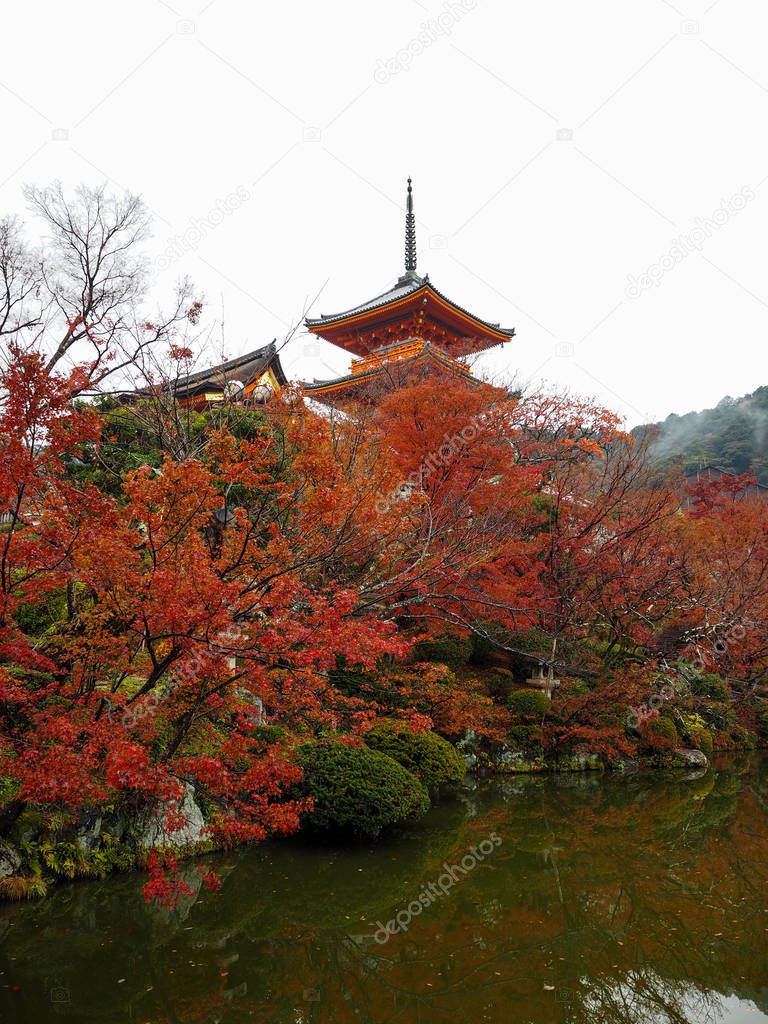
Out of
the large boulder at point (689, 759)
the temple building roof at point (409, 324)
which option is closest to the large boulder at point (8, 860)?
the large boulder at point (689, 759)

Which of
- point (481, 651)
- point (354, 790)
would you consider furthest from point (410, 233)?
point (354, 790)

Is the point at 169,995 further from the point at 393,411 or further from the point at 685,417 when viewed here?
the point at 685,417

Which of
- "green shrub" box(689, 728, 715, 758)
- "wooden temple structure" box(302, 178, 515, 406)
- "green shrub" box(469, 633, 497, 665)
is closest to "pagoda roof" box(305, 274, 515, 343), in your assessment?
"wooden temple structure" box(302, 178, 515, 406)

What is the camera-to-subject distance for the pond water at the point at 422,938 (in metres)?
4.47

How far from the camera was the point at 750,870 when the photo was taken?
23.6 feet

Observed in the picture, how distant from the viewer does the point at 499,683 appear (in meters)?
13.8

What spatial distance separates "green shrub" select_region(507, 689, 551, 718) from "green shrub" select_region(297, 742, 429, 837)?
5007 millimetres

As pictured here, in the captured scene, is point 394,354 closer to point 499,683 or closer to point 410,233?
point 410,233

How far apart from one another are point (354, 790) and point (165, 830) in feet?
6.75

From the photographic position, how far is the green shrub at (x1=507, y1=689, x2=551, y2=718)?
12.7 metres

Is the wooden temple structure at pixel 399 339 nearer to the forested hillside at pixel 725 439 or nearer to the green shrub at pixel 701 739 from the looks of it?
the green shrub at pixel 701 739

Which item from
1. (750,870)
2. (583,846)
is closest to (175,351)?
(583,846)

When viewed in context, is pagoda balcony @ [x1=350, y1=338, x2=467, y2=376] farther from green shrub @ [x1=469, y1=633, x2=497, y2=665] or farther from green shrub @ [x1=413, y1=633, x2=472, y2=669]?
green shrub @ [x1=413, y1=633, x2=472, y2=669]

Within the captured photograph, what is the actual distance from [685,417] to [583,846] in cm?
6703
